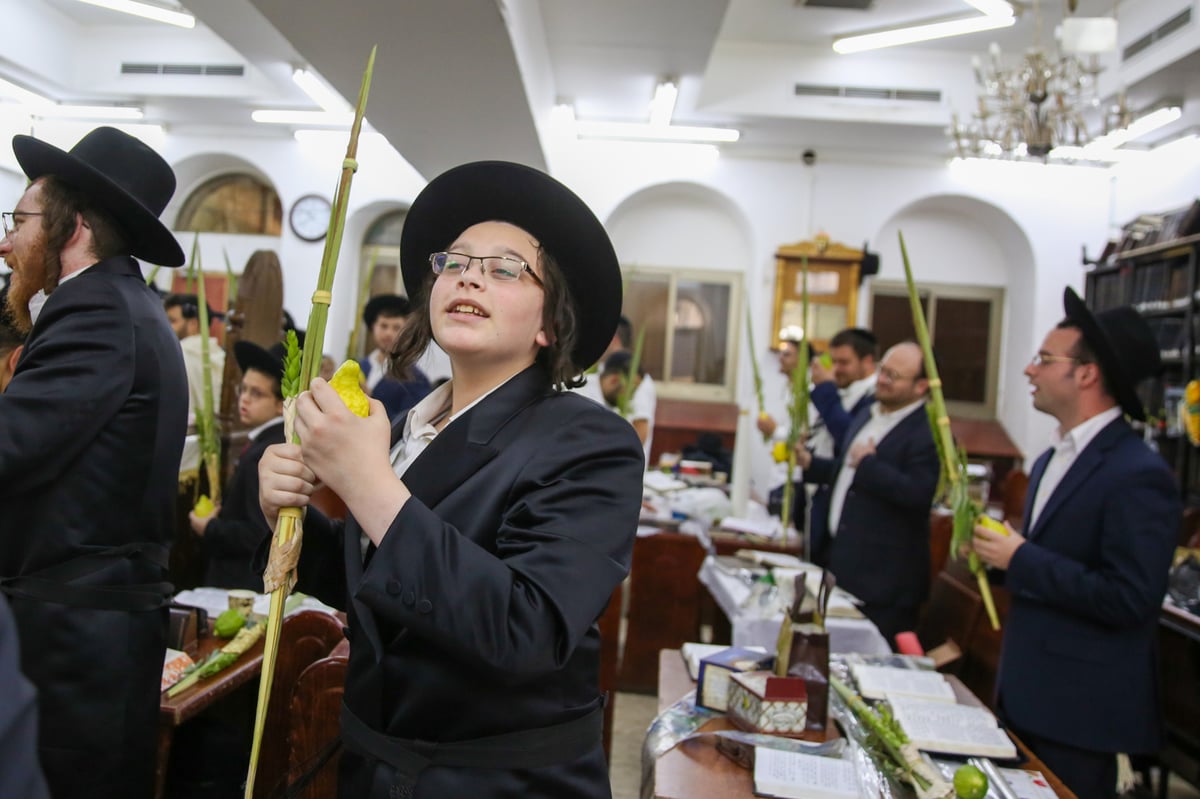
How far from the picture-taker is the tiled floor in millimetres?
3414

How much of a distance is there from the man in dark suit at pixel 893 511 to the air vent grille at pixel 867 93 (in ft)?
18.2

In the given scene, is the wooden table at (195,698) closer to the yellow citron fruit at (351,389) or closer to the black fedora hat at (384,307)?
the yellow citron fruit at (351,389)

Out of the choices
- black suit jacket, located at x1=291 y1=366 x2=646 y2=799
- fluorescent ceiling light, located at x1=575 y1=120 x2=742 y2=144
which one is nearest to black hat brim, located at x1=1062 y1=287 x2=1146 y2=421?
black suit jacket, located at x1=291 y1=366 x2=646 y2=799

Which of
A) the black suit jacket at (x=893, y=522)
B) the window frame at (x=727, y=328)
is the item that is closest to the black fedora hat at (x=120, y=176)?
the black suit jacket at (x=893, y=522)

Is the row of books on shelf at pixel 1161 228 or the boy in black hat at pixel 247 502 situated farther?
the row of books on shelf at pixel 1161 228

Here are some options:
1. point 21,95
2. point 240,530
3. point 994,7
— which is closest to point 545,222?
point 240,530

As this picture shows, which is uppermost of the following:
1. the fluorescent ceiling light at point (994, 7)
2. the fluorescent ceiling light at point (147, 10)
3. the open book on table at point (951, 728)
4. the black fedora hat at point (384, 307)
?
the fluorescent ceiling light at point (994, 7)

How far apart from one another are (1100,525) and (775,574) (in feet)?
3.88

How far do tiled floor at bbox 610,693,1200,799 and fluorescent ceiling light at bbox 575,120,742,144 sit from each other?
6.01m

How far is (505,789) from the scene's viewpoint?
1074 millimetres

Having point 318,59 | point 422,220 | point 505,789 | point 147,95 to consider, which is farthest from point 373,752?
point 147,95

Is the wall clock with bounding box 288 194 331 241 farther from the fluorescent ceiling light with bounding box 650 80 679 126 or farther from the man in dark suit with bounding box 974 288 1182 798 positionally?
the man in dark suit with bounding box 974 288 1182 798

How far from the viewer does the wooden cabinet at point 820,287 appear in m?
8.90

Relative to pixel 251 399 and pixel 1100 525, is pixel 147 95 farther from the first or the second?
pixel 1100 525
